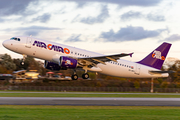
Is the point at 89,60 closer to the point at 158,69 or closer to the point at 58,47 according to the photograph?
the point at 58,47

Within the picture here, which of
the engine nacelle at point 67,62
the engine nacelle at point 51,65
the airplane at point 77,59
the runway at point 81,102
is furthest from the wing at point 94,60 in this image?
the runway at point 81,102

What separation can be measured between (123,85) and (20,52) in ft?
161

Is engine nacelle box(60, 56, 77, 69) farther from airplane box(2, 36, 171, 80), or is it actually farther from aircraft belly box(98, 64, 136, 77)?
aircraft belly box(98, 64, 136, 77)

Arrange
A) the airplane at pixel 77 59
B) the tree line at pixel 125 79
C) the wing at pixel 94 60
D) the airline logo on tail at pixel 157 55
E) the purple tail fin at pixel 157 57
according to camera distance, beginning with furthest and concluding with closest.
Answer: the tree line at pixel 125 79 < the airline logo on tail at pixel 157 55 < the purple tail fin at pixel 157 57 < the wing at pixel 94 60 < the airplane at pixel 77 59

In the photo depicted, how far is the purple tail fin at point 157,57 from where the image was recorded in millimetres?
44250

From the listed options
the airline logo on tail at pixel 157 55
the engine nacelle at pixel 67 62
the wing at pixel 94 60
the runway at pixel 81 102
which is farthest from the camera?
the airline logo on tail at pixel 157 55

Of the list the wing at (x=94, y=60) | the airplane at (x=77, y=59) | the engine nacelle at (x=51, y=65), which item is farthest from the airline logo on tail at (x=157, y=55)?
the engine nacelle at (x=51, y=65)

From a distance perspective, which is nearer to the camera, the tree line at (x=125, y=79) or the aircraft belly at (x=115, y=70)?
the aircraft belly at (x=115, y=70)

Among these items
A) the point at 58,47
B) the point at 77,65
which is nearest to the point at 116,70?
the point at 77,65

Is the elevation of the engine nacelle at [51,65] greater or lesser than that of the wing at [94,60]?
lesser

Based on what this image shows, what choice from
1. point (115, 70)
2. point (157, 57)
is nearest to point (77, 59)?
point (115, 70)

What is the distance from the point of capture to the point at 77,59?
3553 centimetres

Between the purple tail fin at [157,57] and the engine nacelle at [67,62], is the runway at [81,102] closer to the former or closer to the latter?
the engine nacelle at [67,62]

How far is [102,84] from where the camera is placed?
3123 inches
